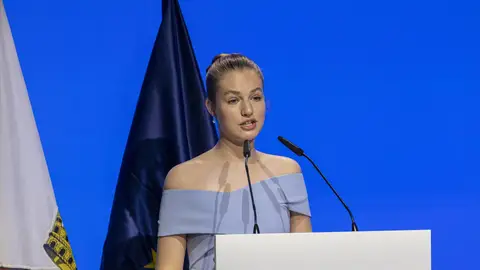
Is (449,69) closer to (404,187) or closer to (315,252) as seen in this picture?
(404,187)

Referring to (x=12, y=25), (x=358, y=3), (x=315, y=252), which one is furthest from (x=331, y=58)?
(x=315, y=252)

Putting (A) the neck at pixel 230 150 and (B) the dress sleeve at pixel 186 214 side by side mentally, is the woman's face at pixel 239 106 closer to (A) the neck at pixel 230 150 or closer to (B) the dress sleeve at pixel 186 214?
(A) the neck at pixel 230 150

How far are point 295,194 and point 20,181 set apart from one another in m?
0.74

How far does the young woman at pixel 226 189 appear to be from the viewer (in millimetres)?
1670

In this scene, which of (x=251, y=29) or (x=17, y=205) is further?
(x=251, y=29)

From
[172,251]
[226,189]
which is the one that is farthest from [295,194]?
[172,251]

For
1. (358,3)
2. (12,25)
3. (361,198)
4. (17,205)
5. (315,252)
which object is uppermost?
(358,3)

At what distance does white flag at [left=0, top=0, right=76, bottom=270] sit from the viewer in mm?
1877

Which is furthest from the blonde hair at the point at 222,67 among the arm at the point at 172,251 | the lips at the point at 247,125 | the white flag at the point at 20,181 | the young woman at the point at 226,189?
the white flag at the point at 20,181

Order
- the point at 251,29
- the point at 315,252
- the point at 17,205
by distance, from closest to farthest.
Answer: the point at 315,252, the point at 17,205, the point at 251,29

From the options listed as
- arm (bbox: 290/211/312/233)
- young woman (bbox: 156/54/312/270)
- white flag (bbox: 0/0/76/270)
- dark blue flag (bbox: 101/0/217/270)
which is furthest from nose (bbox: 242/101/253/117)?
white flag (bbox: 0/0/76/270)

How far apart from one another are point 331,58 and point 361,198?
475mm

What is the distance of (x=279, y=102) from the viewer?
91.8 inches

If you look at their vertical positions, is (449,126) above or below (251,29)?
below
